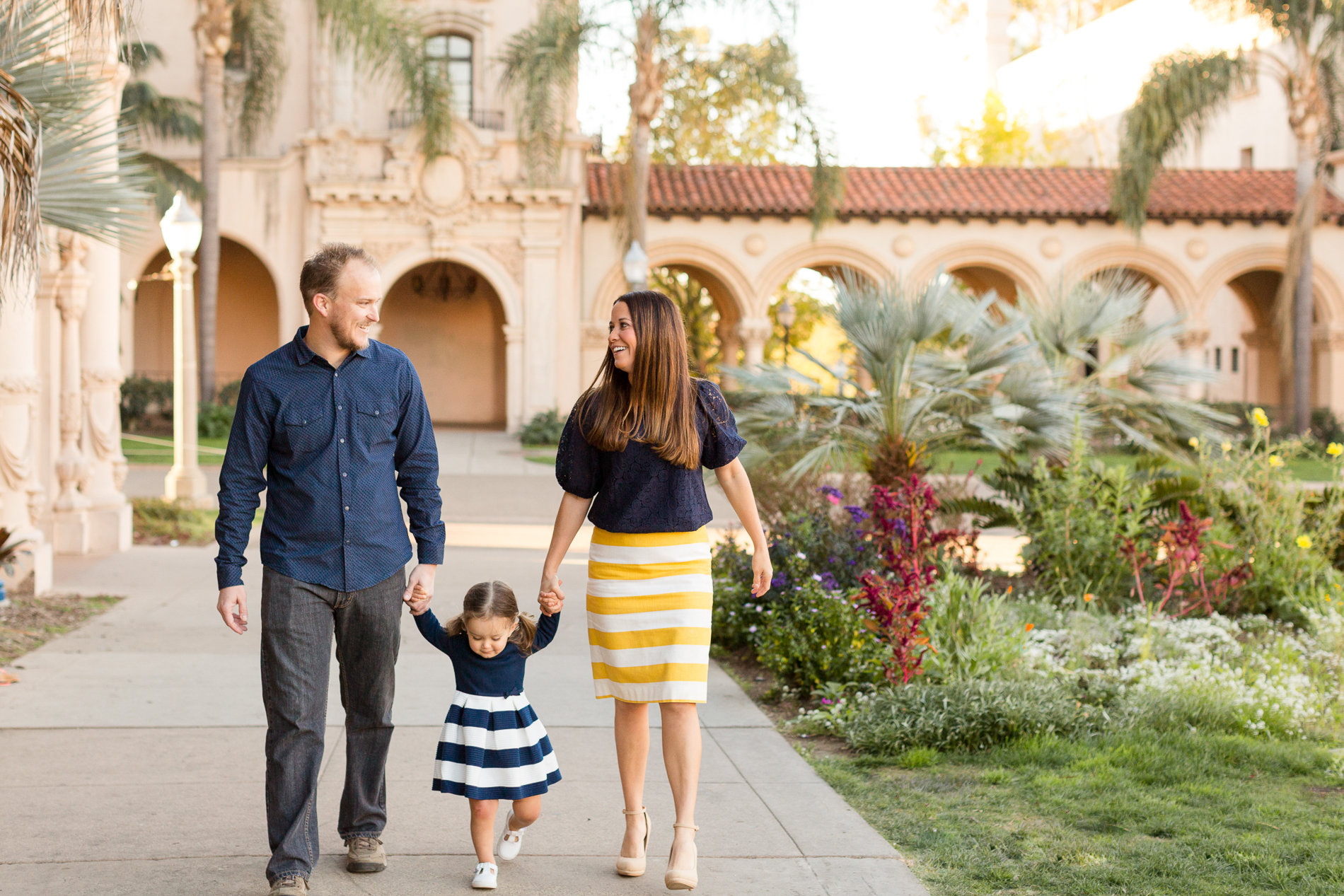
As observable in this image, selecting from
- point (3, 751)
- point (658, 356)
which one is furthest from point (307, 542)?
point (3, 751)

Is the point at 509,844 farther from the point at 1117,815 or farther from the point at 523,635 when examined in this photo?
the point at 1117,815

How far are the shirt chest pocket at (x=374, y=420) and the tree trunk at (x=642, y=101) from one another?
20402 millimetres

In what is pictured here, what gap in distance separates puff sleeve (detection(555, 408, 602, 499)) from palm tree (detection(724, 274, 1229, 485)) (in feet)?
14.2

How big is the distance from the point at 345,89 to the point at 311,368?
25.8 m

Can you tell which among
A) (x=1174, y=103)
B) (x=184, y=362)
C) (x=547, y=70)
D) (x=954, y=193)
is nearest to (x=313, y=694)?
(x=184, y=362)

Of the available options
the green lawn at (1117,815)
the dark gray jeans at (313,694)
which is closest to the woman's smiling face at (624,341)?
the dark gray jeans at (313,694)

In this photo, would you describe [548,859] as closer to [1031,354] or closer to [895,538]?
[895,538]

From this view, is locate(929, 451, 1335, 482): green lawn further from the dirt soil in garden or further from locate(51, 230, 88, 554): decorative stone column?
the dirt soil in garden

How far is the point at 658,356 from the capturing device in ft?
12.5

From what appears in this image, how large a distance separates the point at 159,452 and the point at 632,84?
433 inches

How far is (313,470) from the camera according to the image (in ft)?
11.9

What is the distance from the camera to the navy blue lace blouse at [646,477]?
3814 millimetres

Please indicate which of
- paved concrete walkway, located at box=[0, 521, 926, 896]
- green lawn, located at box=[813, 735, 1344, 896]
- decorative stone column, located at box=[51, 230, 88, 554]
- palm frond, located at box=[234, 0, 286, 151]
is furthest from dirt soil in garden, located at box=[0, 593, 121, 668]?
palm frond, located at box=[234, 0, 286, 151]

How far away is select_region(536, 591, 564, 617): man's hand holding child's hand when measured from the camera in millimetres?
3822
